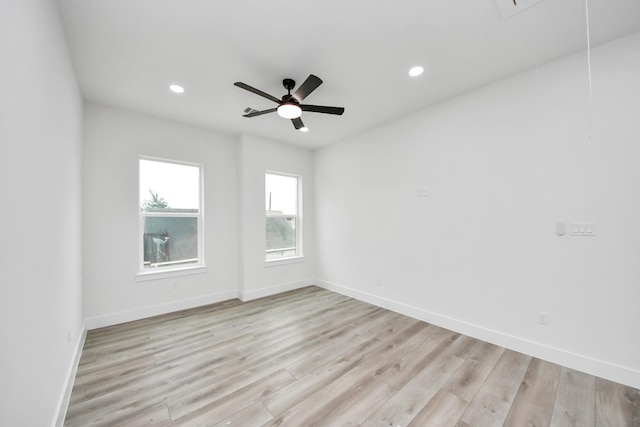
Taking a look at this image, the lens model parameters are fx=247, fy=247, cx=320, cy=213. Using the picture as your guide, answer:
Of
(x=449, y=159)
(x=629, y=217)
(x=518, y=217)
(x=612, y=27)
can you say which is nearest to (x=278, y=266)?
(x=449, y=159)

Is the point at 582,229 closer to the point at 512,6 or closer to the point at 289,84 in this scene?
the point at 512,6

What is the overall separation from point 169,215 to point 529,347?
474cm

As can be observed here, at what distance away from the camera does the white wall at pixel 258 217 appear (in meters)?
4.21

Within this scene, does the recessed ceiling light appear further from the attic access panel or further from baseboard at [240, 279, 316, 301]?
baseboard at [240, 279, 316, 301]

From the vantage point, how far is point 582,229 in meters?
2.22

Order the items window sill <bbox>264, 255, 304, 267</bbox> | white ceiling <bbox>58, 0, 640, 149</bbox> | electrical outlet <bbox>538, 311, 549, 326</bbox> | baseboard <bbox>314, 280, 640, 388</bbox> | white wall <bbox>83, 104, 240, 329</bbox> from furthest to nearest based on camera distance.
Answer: window sill <bbox>264, 255, 304, 267</bbox>
white wall <bbox>83, 104, 240, 329</bbox>
electrical outlet <bbox>538, 311, 549, 326</bbox>
baseboard <bbox>314, 280, 640, 388</bbox>
white ceiling <bbox>58, 0, 640, 149</bbox>

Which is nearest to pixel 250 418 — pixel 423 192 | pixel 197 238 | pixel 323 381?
→ pixel 323 381

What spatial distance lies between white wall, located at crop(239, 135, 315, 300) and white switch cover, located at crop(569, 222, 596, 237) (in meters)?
3.91

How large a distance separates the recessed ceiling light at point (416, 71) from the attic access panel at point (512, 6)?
2.43 ft

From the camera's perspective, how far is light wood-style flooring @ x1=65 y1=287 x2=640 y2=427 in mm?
1729

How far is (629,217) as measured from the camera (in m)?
2.03

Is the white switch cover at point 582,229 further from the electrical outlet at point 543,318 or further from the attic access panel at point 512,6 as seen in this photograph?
the attic access panel at point 512,6

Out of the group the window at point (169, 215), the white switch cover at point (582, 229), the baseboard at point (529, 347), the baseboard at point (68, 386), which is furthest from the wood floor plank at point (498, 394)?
the window at point (169, 215)

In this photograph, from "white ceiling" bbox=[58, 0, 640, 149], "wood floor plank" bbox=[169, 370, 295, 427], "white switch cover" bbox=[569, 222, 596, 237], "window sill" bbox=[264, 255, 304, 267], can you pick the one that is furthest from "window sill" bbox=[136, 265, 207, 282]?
"white switch cover" bbox=[569, 222, 596, 237]
